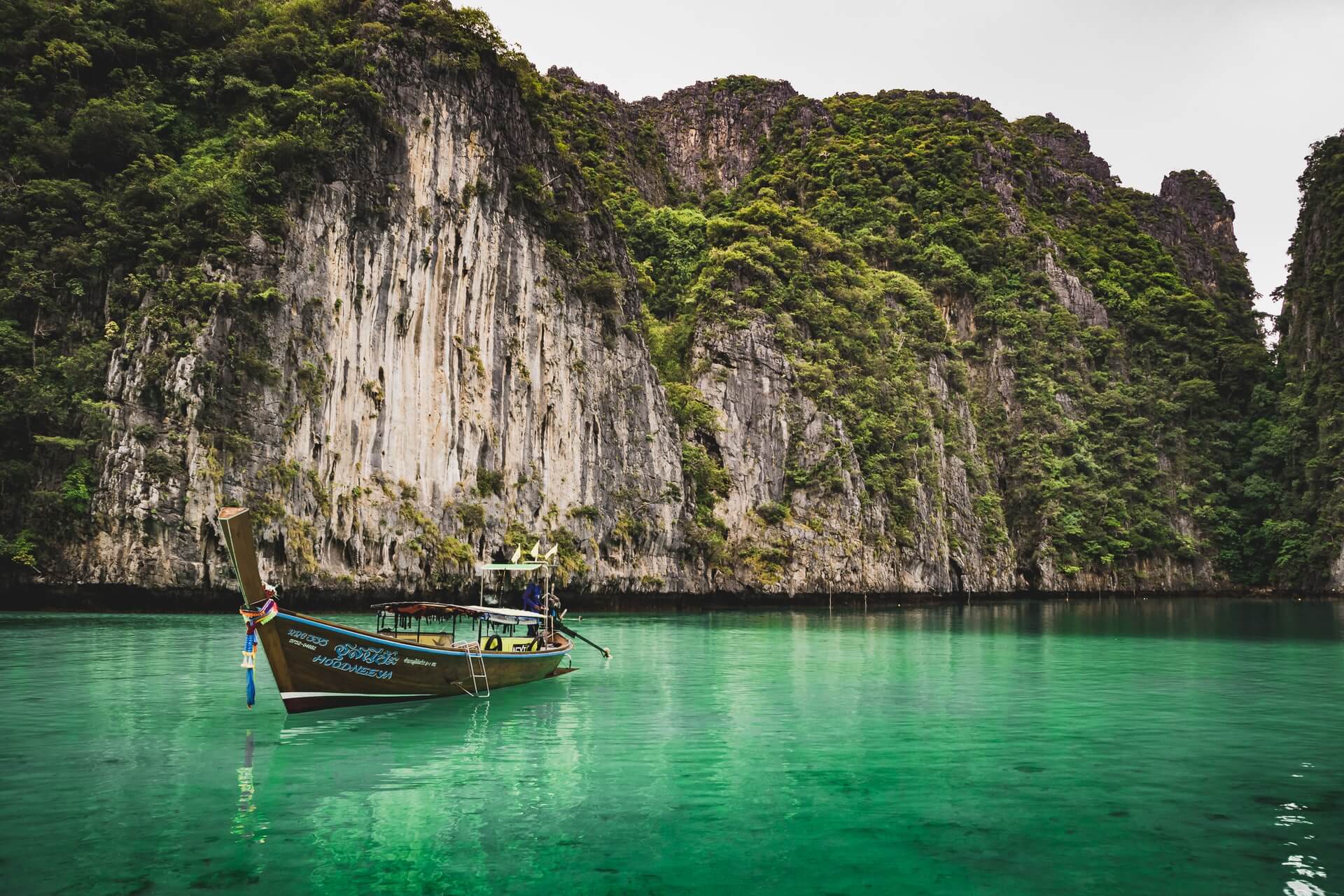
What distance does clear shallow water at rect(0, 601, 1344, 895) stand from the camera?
25.6ft

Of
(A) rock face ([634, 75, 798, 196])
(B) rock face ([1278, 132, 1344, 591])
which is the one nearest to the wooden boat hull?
(B) rock face ([1278, 132, 1344, 591])

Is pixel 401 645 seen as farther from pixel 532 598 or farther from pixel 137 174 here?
pixel 137 174

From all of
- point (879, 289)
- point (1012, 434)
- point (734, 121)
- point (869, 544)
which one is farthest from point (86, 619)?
point (734, 121)

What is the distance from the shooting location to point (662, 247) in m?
72.8

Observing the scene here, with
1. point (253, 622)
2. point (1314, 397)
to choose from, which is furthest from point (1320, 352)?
point (253, 622)

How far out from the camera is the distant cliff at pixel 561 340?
3569 cm

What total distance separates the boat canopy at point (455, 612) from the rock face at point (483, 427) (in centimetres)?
2035

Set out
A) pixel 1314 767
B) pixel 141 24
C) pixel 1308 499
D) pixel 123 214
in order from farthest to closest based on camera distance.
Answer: pixel 1308 499, pixel 141 24, pixel 123 214, pixel 1314 767

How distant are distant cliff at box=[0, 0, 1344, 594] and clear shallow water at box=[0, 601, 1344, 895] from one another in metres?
16.5

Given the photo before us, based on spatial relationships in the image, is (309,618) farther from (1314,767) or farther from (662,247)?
(662,247)

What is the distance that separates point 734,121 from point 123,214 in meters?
68.7

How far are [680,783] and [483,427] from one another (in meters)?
35.4

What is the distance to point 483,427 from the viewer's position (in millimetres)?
44625

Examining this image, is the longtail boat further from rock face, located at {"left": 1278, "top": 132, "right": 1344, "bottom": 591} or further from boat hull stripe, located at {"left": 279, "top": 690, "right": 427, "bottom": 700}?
rock face, located at {"left": 1278, "top": 132, "right": 1344, "bottom": 591}
